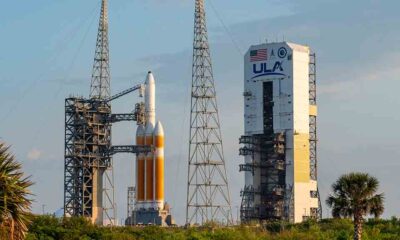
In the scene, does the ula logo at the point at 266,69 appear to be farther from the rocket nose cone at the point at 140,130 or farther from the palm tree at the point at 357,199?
the palm tree at the point at 357,199

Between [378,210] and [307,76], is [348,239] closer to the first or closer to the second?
[378,210]

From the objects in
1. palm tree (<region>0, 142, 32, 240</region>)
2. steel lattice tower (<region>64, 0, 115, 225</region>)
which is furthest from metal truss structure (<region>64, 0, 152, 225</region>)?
palm tree (<region>0, 142, 32, 240</region>)

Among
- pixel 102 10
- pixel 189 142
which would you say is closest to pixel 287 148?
pixel 189 142

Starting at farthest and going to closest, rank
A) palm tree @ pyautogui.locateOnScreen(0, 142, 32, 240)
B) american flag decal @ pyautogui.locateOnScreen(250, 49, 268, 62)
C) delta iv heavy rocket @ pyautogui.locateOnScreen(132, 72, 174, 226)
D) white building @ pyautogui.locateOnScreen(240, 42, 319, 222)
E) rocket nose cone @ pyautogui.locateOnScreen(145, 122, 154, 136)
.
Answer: rocket nose cone @ pyautogui.locateOnScreen(145, 122, 154, 136)
delta iv heavy rocket @ pyautogui.locateOnScreen(132, 72, 174, 226)
american flag decal @ pyautogui.locateOnScreen(250, 49, 268, 62)
white building @ pyautogui.locateOnScreen(240, 42, 319, 222)
palm tree @ pyautogui.locateOnScreen(0, 142, 32, 240)

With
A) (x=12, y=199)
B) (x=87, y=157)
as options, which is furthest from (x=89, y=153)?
(x=12, y=199)

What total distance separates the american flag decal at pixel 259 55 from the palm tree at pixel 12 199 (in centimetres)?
11600

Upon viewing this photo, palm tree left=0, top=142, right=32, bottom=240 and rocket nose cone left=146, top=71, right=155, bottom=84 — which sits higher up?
rocket nose cone left=146, top=71, right=155, bottom=84

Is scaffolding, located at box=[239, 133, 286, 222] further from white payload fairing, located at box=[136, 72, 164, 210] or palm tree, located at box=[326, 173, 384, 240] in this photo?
palm tree, located at box=[326, 173, 384, 240]

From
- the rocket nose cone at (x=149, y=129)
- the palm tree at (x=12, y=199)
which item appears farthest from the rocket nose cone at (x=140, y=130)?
the palm tree at (x=12, y=199)

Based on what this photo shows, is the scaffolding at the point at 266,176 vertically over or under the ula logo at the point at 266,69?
under

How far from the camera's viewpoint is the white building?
161500mm

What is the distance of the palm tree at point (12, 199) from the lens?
51094mm

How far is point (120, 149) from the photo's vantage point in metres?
168

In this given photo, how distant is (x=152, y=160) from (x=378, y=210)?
89.6 m
